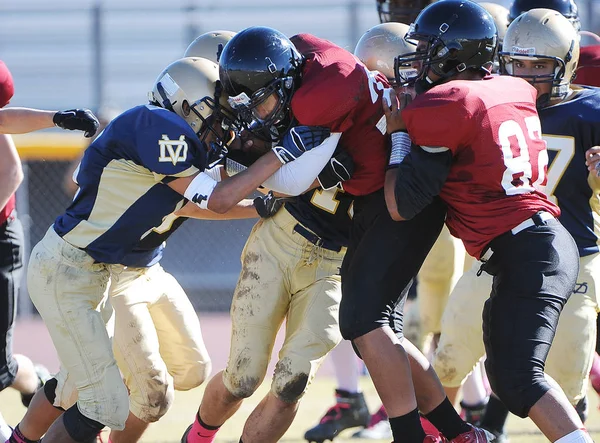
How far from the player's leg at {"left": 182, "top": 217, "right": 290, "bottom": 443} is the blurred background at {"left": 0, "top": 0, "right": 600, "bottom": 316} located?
5.73 metres

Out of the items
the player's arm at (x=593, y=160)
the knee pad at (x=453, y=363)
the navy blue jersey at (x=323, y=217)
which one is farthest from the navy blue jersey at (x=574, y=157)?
the navy blue jersey at (x=323, y=217)

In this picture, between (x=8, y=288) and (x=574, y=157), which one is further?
(x=8, y=288)

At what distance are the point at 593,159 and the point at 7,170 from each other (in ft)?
8.93

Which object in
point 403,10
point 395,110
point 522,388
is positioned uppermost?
point 395,110

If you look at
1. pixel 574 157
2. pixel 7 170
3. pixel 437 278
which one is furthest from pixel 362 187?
pixel 7 170

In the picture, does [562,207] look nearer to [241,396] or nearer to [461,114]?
[461,114]

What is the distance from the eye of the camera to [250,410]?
242 inches

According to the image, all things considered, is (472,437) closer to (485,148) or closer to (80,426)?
(485,148)

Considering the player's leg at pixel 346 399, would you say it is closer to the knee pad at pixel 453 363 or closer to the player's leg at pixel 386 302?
the knee pad at pixel 453 363

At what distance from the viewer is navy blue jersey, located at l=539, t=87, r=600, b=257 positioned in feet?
13.4

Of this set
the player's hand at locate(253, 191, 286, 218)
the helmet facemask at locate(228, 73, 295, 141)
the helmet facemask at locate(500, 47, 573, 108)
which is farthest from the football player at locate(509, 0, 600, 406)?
the helmet facemask at locate(228, 73, 295, 141)

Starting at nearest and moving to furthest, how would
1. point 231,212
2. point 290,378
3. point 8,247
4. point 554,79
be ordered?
point 290,378, point 554,79, point 231,212, point 8,247

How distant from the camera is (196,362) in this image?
4.53 m

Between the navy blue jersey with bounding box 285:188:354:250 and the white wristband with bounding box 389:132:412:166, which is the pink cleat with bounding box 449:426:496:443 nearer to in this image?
the navy blue jersey with bounding box 285:188:354:250
